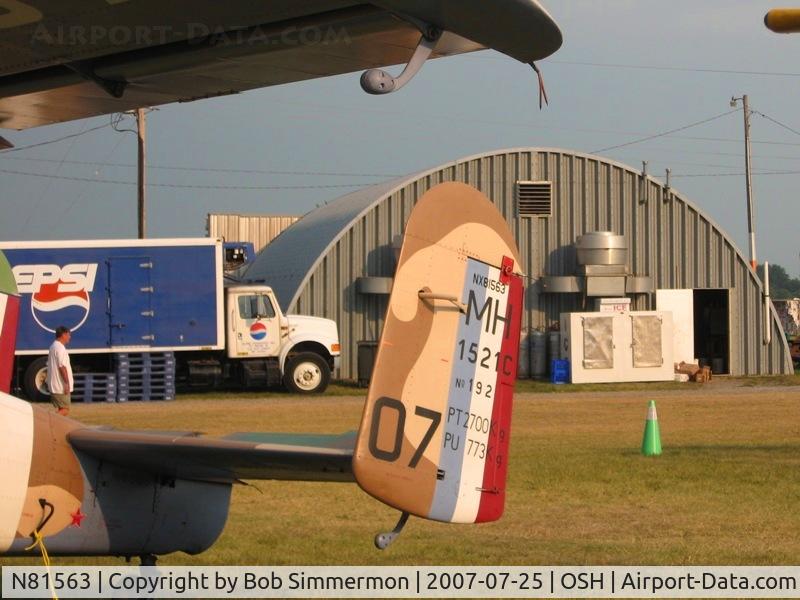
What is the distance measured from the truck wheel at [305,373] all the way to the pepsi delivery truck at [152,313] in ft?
0.08

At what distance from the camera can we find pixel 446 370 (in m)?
5.42

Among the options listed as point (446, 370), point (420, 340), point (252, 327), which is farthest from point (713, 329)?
point (420, 340)

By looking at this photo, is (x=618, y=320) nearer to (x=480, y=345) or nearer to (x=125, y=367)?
(x=125, y=367)

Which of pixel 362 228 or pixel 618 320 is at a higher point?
pixel 362 228

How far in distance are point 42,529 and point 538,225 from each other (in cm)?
3117

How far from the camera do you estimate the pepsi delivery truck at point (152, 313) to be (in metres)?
27.5

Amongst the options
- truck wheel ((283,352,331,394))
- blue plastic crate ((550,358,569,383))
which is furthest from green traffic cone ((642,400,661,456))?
blue plastic crate ((550,358,569,383))

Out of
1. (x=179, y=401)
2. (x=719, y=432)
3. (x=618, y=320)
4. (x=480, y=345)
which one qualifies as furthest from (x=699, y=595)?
(x=618, y=320)

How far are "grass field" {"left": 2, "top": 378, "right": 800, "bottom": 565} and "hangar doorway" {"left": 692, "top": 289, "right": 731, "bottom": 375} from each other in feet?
53.0

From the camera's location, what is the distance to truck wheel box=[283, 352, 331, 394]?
96.6ft

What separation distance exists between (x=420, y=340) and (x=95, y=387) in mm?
23939

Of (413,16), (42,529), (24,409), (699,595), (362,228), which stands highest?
(362,228)

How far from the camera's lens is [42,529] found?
5473 millimetres

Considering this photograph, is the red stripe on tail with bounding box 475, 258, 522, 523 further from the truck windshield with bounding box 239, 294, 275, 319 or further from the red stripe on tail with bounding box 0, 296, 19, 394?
the truck windshield with bounding box 239, 294, 275, 319
